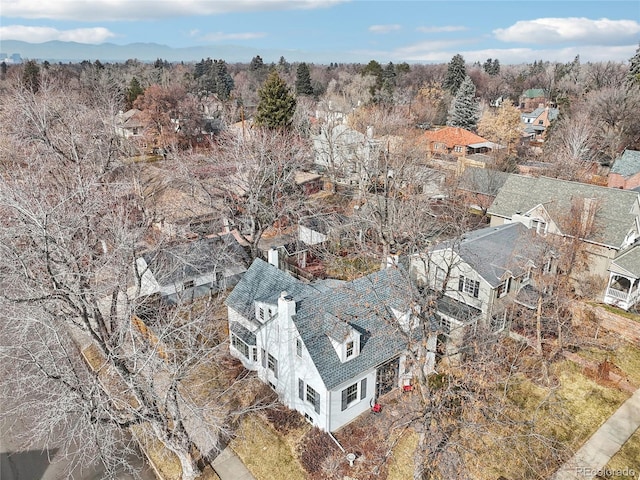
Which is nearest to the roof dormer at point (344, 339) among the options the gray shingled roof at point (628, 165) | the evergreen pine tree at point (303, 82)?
the gray shingled roof at point (628, 165)

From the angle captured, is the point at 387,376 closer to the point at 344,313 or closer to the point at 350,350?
the point at 350,350

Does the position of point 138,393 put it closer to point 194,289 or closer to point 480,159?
point 194,289

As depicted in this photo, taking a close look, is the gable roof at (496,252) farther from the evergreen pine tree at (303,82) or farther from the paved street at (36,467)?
the evergreen pine tree at (303,82)

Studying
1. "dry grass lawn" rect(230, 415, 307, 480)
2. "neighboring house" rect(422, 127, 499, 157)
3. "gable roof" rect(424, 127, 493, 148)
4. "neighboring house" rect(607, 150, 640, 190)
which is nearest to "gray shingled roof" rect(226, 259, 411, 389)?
"dry grass lawn" rect(230, 415, 307, 480)

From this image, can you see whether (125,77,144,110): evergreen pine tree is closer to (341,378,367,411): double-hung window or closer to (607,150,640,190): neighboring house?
(607,150,640,190): neighboring house

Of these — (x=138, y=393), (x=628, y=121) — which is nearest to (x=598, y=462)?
(x=138, y=393)

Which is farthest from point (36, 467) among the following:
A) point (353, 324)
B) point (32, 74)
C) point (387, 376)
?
point (32, 74)
